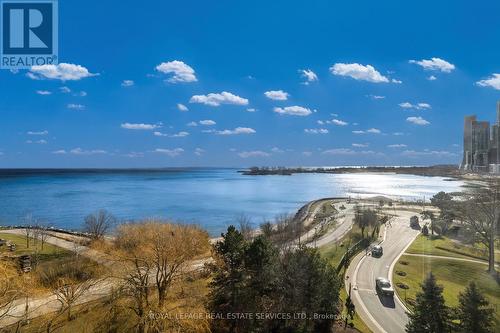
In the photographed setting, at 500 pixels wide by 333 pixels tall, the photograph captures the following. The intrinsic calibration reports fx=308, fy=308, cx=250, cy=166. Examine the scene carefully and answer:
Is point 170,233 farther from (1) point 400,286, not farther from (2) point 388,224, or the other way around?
(2) point 388,224

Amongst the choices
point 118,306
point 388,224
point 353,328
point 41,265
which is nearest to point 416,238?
point 388,224

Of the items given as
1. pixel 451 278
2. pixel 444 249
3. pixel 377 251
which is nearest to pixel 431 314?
pixel 451 278

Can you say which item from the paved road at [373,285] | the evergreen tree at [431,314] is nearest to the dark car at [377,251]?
the paved road at [373,285]

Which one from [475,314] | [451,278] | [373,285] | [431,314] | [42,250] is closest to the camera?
[475,314]

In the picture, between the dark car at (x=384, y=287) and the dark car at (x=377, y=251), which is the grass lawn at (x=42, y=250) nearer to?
the dark car at (x=384, y=287)

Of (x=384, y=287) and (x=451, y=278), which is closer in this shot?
(x=451, y=278)

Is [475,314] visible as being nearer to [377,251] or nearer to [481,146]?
[481,146]
